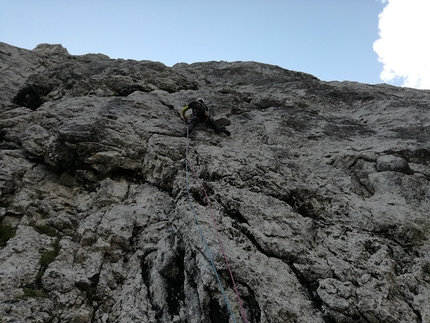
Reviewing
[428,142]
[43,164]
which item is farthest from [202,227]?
[428,142]

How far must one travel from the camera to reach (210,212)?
6.00m

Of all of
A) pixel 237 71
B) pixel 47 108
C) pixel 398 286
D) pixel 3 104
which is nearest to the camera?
pixel 398 286

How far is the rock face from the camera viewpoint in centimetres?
469

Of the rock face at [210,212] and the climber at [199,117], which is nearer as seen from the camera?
the rock face at [210,212]

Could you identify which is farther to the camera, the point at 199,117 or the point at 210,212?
the point at 199,117

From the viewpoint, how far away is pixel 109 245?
5.94m

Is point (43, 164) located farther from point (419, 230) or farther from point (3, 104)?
point (419, 230)

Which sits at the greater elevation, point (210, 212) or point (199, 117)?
point (199, 117)

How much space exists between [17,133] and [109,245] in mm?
5323

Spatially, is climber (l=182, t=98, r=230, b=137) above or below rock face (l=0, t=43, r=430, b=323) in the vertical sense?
above

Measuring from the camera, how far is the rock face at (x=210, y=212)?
185 inches

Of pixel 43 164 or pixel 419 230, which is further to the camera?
pixel 43 164

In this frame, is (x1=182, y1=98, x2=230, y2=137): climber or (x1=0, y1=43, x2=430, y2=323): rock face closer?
(x1=0, y1=43, x2=430, y2=323): rock face

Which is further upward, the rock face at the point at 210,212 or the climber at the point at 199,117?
the climber at the point at 199,117
